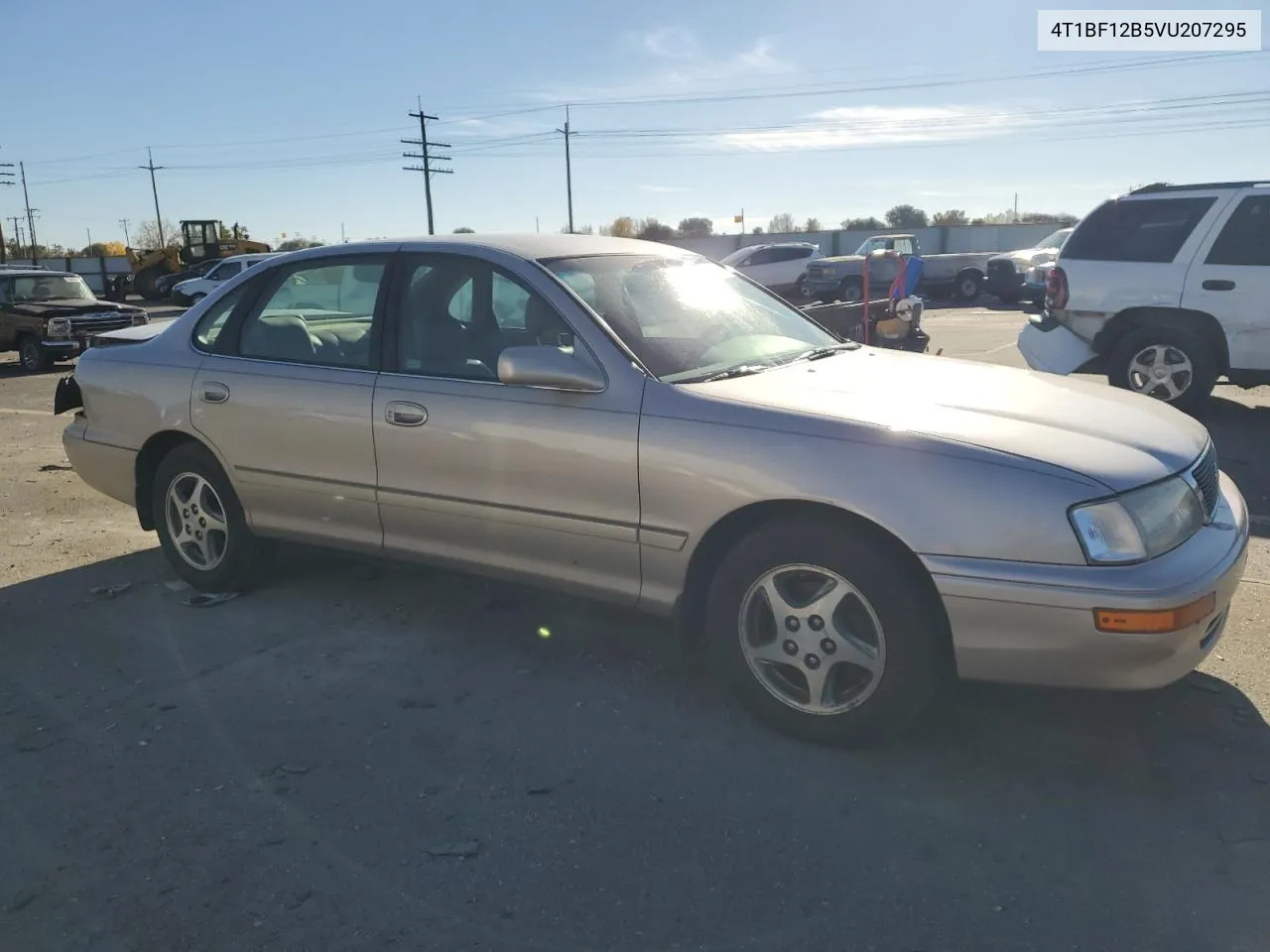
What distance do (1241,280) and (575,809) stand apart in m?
7.31

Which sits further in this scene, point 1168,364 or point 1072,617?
point 1168,364

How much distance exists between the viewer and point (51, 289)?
1700 cm

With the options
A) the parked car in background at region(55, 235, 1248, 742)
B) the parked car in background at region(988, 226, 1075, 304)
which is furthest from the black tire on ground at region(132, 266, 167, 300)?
the parked car in background at region(55, 235, 1248, 742)

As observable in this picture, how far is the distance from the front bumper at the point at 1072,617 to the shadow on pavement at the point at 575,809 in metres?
0.37

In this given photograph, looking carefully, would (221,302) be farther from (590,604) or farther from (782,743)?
(782,743)

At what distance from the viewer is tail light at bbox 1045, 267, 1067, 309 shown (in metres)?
8.56

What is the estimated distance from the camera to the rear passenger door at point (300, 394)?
13.6 feet

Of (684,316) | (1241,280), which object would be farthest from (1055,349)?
(684,316)

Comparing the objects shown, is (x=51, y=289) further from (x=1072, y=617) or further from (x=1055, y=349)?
(x=1072, y=617)

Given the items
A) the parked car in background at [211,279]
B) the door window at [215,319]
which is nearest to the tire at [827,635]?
the door window at [215,319]

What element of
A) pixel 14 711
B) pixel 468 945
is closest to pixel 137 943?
pixel 468 945

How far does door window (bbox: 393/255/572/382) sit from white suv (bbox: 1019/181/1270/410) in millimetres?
6116

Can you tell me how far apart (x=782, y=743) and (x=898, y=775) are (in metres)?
0.39

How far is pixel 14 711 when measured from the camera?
3.70 m
